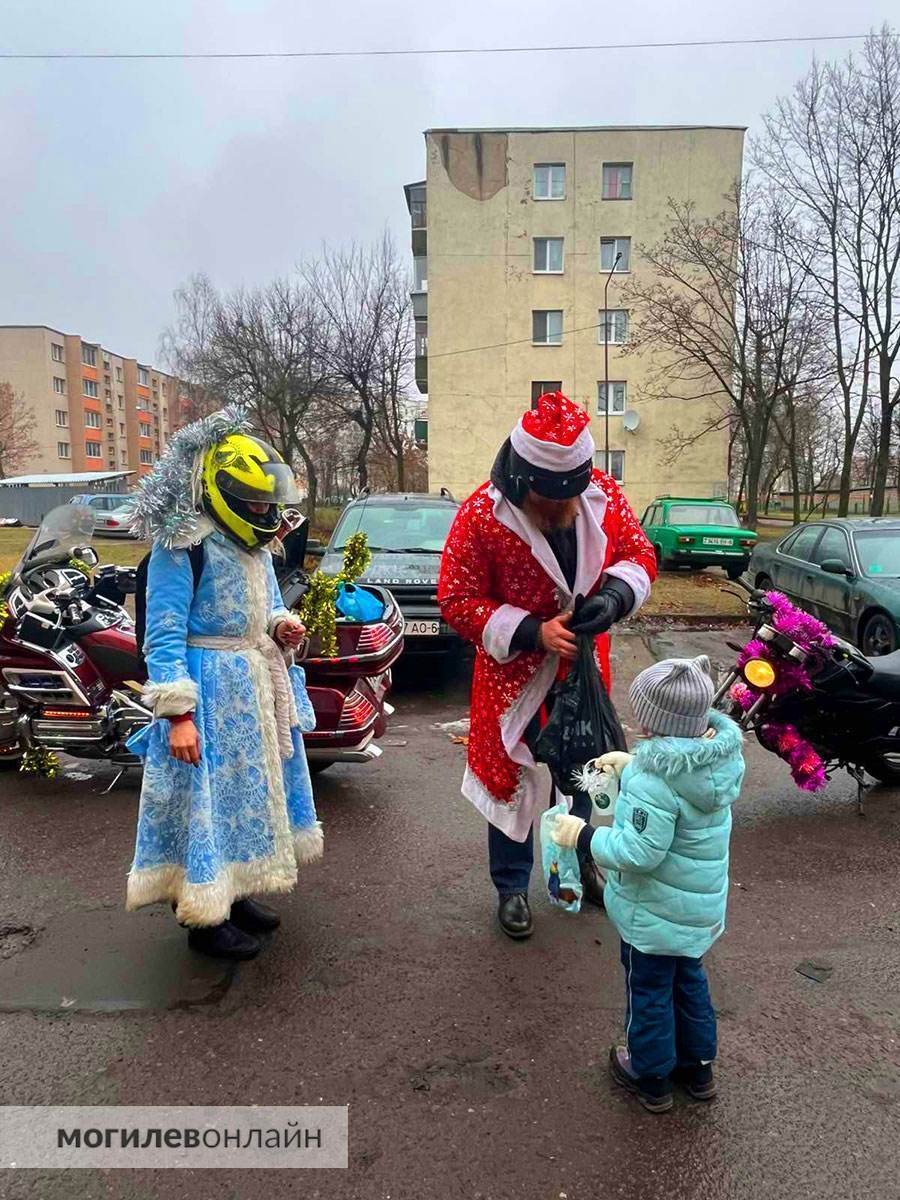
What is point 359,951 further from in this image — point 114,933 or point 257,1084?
point 114,933

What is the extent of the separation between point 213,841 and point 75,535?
9.93 feet

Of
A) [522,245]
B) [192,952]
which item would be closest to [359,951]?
[192,952]

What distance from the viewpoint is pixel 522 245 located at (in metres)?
29.3

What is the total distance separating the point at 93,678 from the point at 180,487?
2.39 metres

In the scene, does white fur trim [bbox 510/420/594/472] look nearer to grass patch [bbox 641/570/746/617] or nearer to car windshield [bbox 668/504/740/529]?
grass patch [bbox 641/570/746/617]

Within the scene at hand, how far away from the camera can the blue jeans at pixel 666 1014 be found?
2125 millimetres

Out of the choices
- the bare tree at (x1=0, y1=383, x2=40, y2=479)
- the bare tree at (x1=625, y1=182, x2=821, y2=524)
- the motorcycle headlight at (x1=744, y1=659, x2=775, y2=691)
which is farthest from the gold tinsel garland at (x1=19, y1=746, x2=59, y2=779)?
the bare tree at (x1=0, y1=383, x2=40, y2=479)

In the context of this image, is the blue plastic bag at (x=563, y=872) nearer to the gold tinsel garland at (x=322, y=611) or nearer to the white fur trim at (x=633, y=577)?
the white fur trim at (x=633, y=577)

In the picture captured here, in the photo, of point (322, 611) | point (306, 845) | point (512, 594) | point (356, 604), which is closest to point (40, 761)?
point (322, 611)

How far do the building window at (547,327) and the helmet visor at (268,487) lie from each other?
28.9 m

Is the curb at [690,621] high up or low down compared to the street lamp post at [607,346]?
down

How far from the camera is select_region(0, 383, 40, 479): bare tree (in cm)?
4811

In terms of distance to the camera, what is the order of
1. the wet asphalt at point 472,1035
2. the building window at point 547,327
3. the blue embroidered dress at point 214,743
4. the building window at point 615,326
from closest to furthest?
the wet asphalt at point 472,1035 → the blue embroidered dress at point 214,743 → the building window at point 615,326 → the building window at point 547,327

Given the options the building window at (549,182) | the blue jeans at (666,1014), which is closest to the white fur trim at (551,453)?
the blue jeans at (666,1014)
